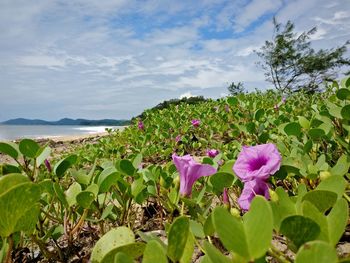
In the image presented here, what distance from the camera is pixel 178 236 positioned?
65cm

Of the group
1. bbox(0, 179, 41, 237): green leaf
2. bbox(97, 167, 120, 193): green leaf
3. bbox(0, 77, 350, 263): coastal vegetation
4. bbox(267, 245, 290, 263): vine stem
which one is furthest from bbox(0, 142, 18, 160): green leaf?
bbox(267, 245, 290, 263): vine stem

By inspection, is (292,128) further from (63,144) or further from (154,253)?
(63,144)

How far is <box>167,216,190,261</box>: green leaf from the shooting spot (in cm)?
64

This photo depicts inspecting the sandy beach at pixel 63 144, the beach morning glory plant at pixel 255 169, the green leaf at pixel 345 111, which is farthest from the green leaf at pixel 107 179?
the sandy beach at pixel 63 144

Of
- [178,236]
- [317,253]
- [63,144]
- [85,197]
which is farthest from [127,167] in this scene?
[63,144]

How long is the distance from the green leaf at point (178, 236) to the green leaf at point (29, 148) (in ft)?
2.86

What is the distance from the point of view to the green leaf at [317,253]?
0.47 meters

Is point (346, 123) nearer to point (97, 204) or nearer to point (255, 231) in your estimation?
point (97, 204)

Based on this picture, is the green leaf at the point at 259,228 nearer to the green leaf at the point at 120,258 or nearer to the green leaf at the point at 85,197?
the green leaf at the point at 120,258

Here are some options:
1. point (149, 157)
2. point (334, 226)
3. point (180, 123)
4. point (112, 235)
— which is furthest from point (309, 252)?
point (180, 123)

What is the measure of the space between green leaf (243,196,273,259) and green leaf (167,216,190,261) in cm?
14

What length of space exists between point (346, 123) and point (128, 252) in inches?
48.1

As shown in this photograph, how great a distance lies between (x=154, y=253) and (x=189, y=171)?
0.67 meters

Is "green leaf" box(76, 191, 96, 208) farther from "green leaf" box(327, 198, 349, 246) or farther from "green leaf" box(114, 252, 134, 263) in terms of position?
"green leaf" box(327, 198, 349, 246)
